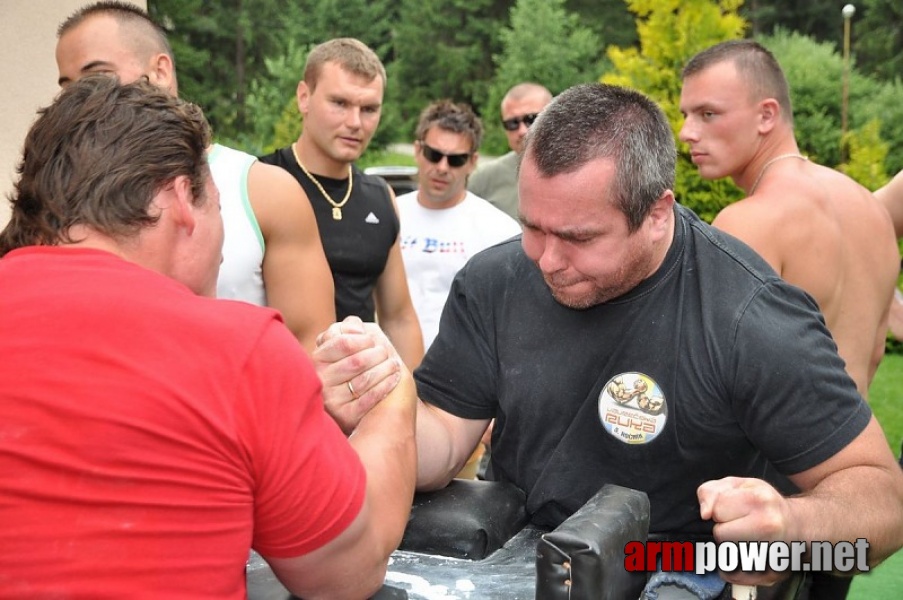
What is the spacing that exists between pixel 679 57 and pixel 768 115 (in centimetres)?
563

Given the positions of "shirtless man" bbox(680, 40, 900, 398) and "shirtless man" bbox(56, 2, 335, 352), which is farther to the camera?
"shirtless man" bbox(680, 40, 900, 398)

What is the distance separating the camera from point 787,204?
3.56 m

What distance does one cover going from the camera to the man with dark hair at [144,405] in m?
1.44

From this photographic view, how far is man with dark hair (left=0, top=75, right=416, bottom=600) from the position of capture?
1.44 meters

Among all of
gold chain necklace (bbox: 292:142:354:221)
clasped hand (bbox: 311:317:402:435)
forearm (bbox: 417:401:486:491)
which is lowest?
forearm (bbox: 417:401:486:491)

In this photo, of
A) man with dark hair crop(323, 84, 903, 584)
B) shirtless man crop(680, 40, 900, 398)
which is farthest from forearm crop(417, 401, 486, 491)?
shirtless man crop(680, 40, 900, 398)

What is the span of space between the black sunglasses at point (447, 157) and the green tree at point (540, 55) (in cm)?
2405

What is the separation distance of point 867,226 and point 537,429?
192cm

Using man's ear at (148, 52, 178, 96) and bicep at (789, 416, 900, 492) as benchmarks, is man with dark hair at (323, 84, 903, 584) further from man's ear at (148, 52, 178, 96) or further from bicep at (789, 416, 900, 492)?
man's ear at (148, 52, 178, 96)

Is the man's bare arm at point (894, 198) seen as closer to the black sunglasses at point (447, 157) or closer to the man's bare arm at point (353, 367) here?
the black sunglasses at point (447, 157)

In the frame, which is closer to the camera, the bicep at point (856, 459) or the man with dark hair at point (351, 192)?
the bicep at point (856, 459)

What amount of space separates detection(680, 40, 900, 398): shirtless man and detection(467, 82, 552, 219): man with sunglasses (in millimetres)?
2471

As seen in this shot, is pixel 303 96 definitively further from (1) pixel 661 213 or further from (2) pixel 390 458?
(2) pixel 390 458

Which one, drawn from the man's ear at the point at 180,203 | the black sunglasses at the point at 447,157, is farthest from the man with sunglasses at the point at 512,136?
the man's ear at the point at 180,203
